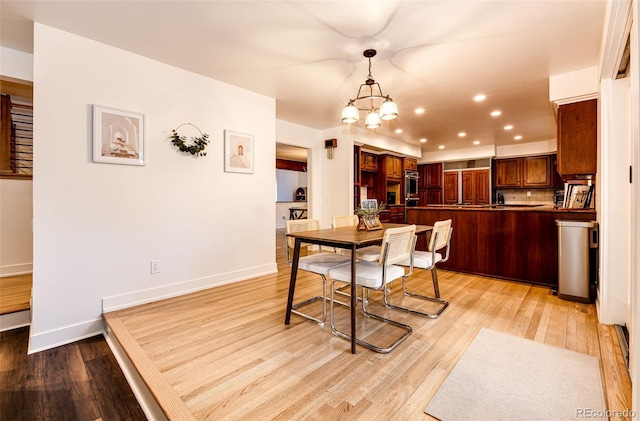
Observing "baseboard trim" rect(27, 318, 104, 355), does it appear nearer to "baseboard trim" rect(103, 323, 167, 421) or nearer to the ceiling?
"baseboard trim" rect(103, 323, 167, 421)

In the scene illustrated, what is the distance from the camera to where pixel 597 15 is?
2250 millimetres

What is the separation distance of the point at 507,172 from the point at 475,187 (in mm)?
866

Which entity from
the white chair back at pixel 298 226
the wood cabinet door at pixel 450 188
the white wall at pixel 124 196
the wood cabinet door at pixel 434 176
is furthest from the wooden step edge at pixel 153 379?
the wood cabinet door at pixel 434 176

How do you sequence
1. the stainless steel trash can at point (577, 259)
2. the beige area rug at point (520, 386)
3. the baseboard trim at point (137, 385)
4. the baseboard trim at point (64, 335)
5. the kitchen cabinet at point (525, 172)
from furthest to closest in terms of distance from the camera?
the kitchen cabinet at point (525, 172)
the stainless steel trash can at point (577, 259)
the baseboard trim at point (64, 335)
the baseboard trim at point (137, 385)
the beige area rug at point (520, 386)

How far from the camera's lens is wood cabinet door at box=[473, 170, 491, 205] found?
7.64 meters

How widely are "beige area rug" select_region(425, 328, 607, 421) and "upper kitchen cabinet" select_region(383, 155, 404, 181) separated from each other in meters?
4.99

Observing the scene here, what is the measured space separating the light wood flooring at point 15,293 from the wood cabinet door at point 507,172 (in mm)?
9233

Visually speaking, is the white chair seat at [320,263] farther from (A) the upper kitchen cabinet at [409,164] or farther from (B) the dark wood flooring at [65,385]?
(A) the upper kitchen cabinet at [409,164]

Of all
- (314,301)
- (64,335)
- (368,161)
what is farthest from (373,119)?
(368,161)

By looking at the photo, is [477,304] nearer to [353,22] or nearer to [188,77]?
[353,22]

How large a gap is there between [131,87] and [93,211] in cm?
124

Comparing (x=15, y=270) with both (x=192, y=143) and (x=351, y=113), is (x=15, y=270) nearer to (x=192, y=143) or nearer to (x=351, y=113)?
(x=192, y=143)

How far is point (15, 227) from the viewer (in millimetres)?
3936

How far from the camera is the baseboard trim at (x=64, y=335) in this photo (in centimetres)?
228
